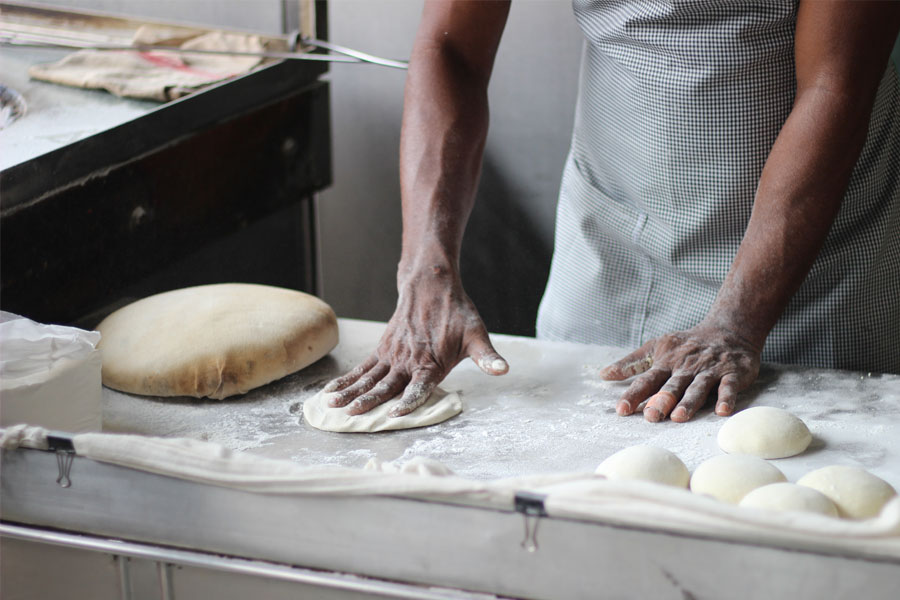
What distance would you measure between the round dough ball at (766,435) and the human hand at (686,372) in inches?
3.2

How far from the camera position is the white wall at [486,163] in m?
2.45

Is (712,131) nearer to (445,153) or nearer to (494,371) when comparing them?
(445,153)

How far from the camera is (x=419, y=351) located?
1.29m

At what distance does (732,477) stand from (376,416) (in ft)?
1.64

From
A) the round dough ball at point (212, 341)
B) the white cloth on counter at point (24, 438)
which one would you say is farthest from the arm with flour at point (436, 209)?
the white cloth on counter at point (24, 438)

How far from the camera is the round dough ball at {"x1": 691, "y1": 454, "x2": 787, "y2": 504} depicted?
0.92 meters

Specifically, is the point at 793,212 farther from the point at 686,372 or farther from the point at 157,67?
the point at 157,67

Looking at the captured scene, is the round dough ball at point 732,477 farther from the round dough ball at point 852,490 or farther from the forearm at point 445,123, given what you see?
the forearm at point 445,123

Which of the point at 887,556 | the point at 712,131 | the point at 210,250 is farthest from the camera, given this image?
the point at 210,250

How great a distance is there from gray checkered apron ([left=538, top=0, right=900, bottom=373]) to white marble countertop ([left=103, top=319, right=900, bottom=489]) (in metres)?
0.22

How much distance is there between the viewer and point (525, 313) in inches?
102

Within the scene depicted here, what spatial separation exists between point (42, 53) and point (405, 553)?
1998mm

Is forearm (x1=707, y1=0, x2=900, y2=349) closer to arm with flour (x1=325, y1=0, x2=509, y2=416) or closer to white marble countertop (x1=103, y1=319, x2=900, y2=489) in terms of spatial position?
white marble countertop (x1=103, y1=319, x2=900, y2=489)

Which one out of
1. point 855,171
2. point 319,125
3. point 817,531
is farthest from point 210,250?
point 817,531
